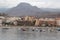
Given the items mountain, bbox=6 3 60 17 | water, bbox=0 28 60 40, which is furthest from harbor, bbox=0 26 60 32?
mountain, bbox=6 3 60 17

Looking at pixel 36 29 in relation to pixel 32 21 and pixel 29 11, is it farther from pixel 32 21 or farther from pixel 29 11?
pixel 29 11

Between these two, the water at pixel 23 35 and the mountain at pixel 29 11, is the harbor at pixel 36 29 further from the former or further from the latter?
the mountain at pixel 29 11

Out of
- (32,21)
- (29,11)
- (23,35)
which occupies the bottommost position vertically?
(23,35)

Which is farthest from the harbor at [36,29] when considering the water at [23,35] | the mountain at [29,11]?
the mountain at [29,11]

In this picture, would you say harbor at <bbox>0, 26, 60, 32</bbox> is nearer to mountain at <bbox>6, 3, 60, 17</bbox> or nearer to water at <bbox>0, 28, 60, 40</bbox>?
water at <bbox>0, 28, 60, 40</bbox>

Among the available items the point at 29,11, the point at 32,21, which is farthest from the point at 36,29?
the point at 29,11

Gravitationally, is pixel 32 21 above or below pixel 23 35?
above
